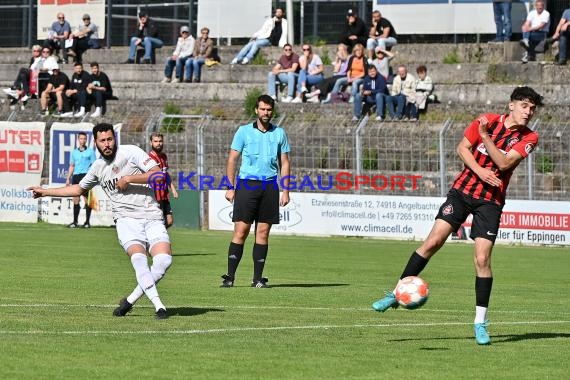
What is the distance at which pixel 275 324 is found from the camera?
38.7 feet

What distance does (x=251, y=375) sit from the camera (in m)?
8.73

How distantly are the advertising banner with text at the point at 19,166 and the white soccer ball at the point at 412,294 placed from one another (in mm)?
23195

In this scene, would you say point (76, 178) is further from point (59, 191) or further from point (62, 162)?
point (59, 191)

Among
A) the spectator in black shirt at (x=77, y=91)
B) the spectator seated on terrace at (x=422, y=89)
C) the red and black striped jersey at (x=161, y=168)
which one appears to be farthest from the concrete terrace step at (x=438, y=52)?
the red and black striped jersey at (x=161, y=168)

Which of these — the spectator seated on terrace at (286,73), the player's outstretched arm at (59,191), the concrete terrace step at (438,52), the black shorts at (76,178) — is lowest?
the black shorts at (76,178)

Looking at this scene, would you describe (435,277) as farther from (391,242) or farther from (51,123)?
(51,123)

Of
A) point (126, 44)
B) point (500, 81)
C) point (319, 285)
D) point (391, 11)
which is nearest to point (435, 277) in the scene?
point (319, 285)

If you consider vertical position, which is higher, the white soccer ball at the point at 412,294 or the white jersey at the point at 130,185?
the white jersey at the point at 130,185

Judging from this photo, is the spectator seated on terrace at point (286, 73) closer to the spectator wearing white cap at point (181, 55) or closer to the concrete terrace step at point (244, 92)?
the concrete terrace step at point (244, 92)

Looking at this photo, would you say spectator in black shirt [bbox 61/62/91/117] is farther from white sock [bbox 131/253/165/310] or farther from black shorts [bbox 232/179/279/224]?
white sock [bbox 131/253/165/310]

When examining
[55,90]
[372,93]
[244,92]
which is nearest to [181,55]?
[244,92]

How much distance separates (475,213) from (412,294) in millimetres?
978

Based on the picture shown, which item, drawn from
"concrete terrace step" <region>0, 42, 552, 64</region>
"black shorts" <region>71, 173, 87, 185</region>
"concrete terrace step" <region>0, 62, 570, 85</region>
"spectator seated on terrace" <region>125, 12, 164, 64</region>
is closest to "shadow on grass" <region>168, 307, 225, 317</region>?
"black shorts" <region>71, 173, 87, 185</region>

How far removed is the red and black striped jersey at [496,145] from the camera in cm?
1102
